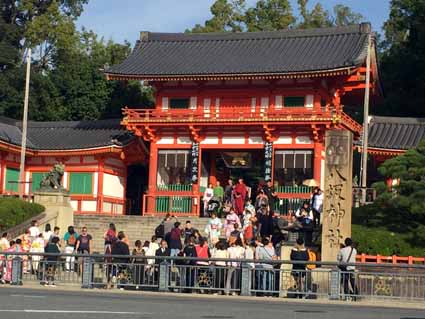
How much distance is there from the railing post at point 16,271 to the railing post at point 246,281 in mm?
6052

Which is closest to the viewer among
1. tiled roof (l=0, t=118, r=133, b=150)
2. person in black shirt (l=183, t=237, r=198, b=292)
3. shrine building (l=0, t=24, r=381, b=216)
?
person in black shirt (l=183, t=237, r=198, b=292)

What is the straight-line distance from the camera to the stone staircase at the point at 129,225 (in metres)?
39.0

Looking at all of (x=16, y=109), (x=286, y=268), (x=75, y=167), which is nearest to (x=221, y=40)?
(x=75, y=167)

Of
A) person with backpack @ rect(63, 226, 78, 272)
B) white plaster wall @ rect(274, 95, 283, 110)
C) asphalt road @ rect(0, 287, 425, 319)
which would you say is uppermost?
white plaster wall @ rect(274, 95, 283, 110)

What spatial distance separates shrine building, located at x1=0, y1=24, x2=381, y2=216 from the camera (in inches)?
1790

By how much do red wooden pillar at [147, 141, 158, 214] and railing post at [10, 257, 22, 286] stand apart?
66.8 ft

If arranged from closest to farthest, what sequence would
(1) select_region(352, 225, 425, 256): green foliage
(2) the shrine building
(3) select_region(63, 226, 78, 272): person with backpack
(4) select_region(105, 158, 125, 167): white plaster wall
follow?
(3) select_region(63, 226, 78, 272): person with backpack < (1) select_region(352, 225, 425, 256): green foliage < (2) the shrine building < (4) select_region(105, 158, 125, 167): white plaster wall

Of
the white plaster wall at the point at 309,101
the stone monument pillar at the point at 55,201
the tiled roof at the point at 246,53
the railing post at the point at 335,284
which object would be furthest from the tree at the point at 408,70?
the railing post at the point at 335,284

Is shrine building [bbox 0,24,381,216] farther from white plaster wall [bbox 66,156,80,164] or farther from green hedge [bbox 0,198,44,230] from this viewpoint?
green hedge [bbox 0,198,44,230]

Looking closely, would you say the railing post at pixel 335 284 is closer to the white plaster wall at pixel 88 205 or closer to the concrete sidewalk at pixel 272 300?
the concrete sidewalk at pixel 272 300

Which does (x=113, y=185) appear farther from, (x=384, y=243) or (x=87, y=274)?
(x=87, y=274)

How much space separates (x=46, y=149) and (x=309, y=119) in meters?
13.4

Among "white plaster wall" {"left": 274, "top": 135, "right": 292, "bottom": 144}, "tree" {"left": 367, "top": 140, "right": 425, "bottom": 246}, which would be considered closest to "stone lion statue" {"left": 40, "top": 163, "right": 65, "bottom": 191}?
"white plaster wall" {"left": 274, "top": 135, "right": 292, "bottom": 144}

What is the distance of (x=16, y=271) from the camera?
26.0 meters
